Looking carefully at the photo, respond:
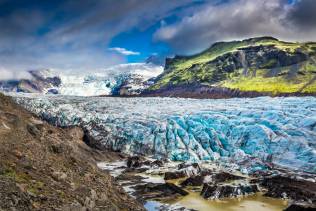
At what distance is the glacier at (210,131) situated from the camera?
59.9 metres

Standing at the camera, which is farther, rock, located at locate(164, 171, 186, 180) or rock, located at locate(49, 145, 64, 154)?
rock, located at locate(164, 171, 186, 180)

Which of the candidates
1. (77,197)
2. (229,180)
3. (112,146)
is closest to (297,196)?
(229,180)

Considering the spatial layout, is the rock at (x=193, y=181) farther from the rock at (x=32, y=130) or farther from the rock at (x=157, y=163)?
the rock at (x=32, y=130)

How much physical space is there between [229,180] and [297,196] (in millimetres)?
8449

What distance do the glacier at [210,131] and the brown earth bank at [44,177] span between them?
30600 mm

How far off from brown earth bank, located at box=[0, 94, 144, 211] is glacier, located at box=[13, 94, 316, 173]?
1205 inches

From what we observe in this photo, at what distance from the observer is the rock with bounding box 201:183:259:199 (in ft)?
142

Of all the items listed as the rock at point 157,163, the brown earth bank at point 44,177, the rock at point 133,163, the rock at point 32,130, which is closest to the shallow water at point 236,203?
the brown earth bank at point 44,177

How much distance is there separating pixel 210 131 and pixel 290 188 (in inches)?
968

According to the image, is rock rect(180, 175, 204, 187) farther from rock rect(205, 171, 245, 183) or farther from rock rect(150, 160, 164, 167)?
rock rect(150, 160, 164, 167)

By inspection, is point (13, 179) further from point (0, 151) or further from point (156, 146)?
point (156, 146)

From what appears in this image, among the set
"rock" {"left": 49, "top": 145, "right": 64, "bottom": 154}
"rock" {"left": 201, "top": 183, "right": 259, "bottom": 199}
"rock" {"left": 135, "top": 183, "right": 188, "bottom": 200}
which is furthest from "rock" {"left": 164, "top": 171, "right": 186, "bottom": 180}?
"rock" {"left": 49, "top": 145, "right": 64, "bottom": 154}

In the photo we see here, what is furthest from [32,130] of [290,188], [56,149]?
[290,188]

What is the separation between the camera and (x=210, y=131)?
68000 mm
